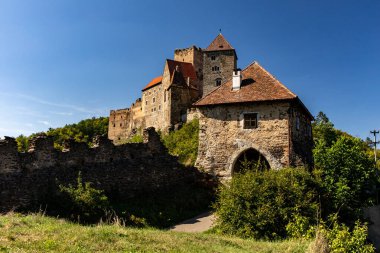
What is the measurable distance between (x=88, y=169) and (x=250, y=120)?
9.72 metres

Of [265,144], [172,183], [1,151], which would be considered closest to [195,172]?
[172,183]

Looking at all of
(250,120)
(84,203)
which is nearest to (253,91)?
(250,120)

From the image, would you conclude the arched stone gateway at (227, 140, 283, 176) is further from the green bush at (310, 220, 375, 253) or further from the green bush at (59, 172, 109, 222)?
the green bush at (59, 172, 109, 222)

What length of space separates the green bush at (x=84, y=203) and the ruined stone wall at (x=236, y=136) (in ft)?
27.7

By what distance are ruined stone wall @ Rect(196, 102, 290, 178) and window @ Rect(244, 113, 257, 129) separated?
7.4 inches

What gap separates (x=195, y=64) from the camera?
62.1 meters

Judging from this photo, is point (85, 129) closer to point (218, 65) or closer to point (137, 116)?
point (137, 116)

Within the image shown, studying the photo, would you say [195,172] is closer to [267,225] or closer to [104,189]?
[104,189]

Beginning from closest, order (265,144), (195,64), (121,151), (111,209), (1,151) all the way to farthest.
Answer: (1,151), (111,209), (121,151), (265,144), (195,64)

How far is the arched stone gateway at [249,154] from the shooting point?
2105cm

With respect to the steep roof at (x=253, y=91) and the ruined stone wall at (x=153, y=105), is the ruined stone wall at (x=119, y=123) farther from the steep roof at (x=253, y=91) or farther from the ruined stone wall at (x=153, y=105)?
the steep roof at (x=253, y=91)

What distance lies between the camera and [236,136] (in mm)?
21969

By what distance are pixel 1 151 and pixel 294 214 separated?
11.7 m

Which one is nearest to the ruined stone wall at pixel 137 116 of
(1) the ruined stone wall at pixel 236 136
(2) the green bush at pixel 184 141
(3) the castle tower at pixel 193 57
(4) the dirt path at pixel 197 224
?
(3) the castle tower at pixel 193 57
